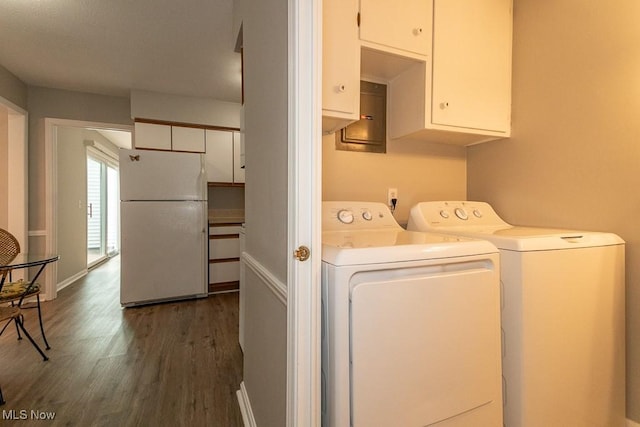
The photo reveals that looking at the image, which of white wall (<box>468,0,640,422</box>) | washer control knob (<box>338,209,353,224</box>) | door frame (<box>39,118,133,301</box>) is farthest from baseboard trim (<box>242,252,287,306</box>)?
door frame (<box>39,118,133,301</box>)

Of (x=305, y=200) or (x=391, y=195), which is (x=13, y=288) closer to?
(x=305, y=200)

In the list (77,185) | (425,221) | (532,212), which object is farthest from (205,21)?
(77,185)

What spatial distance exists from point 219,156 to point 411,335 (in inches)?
140

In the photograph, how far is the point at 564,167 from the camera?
1560mm

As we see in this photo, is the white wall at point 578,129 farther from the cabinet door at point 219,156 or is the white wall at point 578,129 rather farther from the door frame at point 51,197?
the door frame at point 51,197

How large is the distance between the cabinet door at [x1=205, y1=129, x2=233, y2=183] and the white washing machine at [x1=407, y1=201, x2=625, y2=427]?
320 centimetres

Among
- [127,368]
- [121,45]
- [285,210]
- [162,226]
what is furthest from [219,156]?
[285,210]

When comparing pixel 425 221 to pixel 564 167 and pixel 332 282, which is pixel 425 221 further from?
pixel 332 282

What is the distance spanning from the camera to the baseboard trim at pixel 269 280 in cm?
93

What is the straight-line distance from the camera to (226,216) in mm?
4043

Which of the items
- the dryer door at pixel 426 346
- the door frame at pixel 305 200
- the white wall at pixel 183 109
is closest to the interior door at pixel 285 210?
the door frame at pixel 305 200

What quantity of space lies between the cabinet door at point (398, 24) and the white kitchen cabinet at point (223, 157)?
2728mm

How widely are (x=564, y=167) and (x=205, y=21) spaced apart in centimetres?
260

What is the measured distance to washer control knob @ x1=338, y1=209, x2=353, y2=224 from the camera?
1461 millimetres
